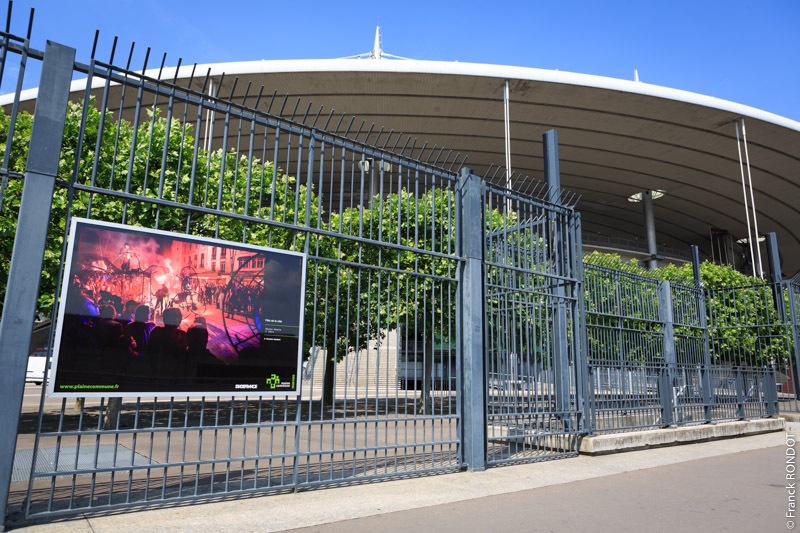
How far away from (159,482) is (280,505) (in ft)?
6.55

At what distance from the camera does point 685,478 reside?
6.49 meters

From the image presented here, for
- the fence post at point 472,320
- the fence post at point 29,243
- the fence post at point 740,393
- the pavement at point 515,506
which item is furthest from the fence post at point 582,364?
the fence post at point 29,243

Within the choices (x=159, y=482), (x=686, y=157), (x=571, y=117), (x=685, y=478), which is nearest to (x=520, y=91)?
(x=571, y=117)

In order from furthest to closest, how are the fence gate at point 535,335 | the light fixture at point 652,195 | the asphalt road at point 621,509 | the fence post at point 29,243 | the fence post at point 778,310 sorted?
1. the light fixture at point 652,195
2. the fence post at point 778,310
3. the fence gate at point 535,335
4. the asphalt road at point 621,509
5. the fence post at point 29,243

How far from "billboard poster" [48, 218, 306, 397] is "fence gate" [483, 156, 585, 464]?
302cm

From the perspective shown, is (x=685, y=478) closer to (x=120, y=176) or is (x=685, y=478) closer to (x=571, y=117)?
(x=120, y=176)

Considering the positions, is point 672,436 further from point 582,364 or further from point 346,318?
point 346,318

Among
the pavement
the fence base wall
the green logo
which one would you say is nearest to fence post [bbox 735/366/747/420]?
the fence base wall

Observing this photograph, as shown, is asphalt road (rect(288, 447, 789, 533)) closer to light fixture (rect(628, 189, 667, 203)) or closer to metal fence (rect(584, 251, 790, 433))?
metal fence (rect(584, 251, 790, 433))

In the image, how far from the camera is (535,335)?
7.38 m

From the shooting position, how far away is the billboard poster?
4.20 metres

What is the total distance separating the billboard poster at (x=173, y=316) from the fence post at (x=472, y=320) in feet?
7.45

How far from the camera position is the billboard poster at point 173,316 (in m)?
4.20

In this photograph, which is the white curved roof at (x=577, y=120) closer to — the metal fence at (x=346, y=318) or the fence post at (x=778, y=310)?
the fence post at (x=778, y=310)
